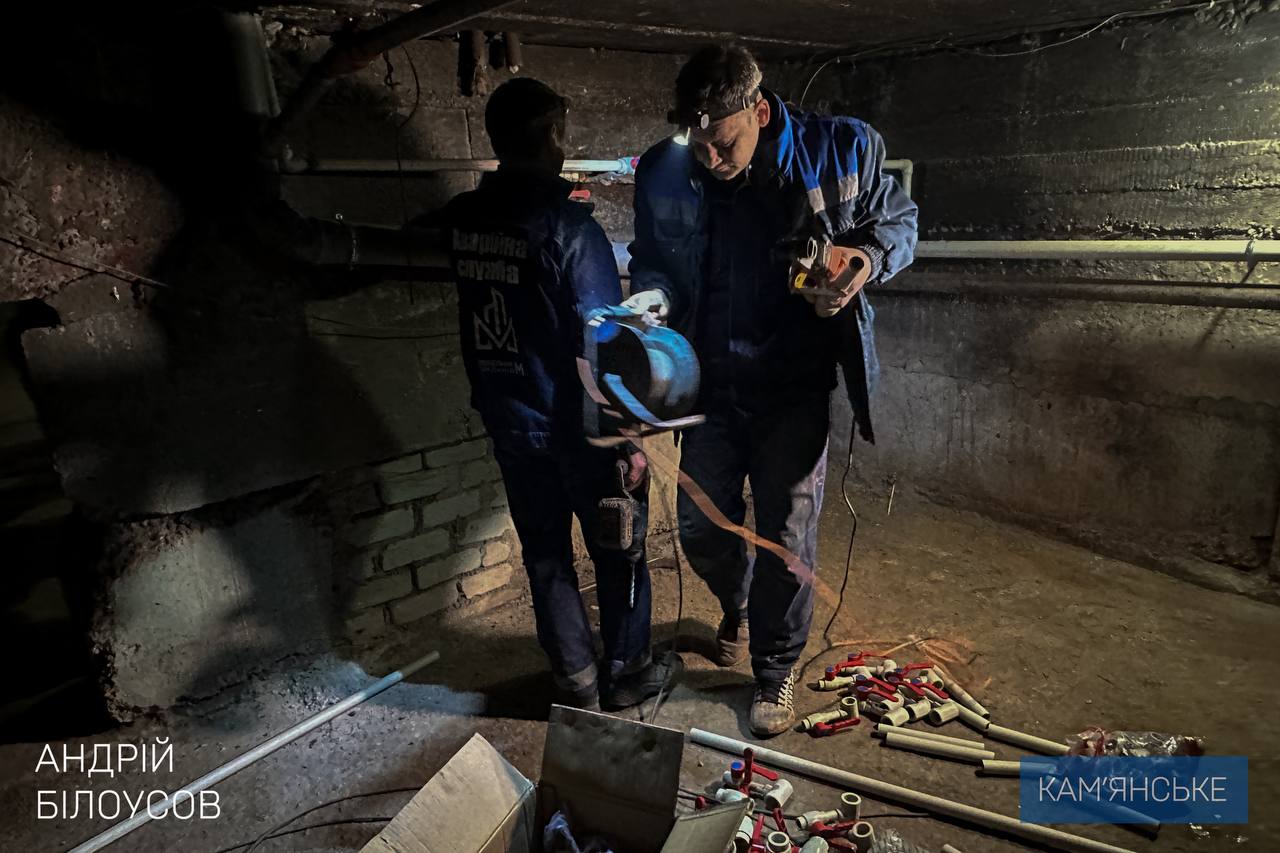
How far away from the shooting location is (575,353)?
2158 millimetres

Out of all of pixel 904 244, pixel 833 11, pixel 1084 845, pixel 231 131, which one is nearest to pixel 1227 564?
pixel 1084 845

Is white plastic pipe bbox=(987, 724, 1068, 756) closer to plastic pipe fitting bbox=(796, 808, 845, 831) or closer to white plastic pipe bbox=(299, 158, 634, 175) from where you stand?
plastic pipe fitting bbox=(796, 808, 845, 831)

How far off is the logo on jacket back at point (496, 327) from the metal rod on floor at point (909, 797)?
4.18 ft

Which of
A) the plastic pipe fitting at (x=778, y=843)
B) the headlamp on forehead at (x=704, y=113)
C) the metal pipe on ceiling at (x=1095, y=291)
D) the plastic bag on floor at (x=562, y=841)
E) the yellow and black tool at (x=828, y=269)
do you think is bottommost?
the plastic pipe fitting at (x=778, y=843)

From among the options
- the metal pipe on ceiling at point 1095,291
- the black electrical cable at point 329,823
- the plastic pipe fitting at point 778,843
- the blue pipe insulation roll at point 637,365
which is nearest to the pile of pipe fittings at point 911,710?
the plastic pipe fitting at point 778,843

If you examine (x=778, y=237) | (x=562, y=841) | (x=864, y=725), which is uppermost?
(x=778, y=237)

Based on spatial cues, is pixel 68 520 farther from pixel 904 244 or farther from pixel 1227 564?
pixel 1227 564

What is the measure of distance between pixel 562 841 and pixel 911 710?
46.7 inches

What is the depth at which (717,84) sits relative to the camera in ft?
6.44

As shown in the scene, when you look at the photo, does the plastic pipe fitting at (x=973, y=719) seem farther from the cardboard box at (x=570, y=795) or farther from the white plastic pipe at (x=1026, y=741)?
the cardboard box at (x=570, y=795)

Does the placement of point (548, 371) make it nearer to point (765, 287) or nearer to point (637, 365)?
point (637, 365)

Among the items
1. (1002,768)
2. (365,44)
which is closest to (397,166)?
(365,44)

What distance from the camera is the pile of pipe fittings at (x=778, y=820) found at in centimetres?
183

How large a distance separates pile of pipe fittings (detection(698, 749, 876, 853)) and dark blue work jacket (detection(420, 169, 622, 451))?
102 cm
